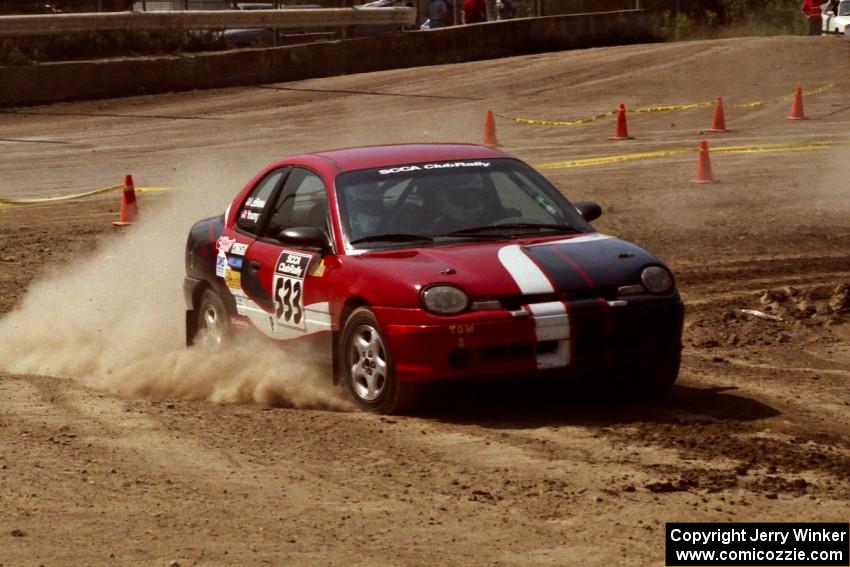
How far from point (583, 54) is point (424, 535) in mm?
30838

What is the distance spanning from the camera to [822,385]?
30.5 feet

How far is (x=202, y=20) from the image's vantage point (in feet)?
106

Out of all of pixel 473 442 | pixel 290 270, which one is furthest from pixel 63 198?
pixel 473 442

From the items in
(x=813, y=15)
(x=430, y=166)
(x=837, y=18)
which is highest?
(x=813, y=15)

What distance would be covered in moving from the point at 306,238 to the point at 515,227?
4.02 feet

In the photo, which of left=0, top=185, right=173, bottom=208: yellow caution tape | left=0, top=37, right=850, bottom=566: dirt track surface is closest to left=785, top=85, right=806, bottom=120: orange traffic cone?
left=0, top=37, right=850, bottom=566: dirt track surface

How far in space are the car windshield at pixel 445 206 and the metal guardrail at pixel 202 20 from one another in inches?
847

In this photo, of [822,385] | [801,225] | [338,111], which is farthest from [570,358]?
[338,111]

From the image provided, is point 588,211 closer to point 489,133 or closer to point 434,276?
point 434,276

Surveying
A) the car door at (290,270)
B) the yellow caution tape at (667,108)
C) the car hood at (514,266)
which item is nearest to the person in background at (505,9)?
the yellow caution tape at (667,108)

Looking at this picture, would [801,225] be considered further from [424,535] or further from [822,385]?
[424,535]

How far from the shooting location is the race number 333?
9.19 meters

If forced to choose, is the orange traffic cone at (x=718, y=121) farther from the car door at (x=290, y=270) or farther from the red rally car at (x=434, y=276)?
the car door at (x=290, y=270)

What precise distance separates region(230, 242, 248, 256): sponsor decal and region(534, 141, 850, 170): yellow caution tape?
38.1ft
